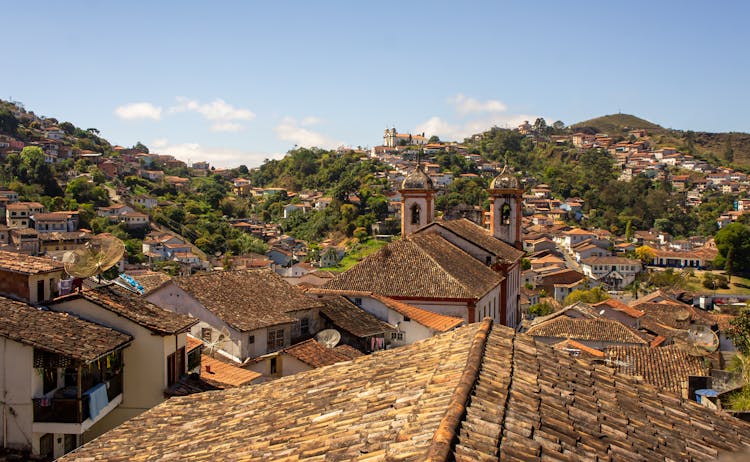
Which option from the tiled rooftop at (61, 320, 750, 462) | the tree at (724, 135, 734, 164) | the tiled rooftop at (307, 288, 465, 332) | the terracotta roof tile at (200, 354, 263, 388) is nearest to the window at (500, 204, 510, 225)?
the tiled rooftop at (307, 288, 465, 332)

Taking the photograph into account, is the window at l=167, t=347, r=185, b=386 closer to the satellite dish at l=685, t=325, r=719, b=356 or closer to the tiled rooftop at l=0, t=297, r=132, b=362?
the tiled rooftop at l=0, t=297, r=132, b=362

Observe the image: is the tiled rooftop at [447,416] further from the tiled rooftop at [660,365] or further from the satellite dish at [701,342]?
the satellite dish at [701,342]

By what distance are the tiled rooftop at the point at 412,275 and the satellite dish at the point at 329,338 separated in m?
4.11

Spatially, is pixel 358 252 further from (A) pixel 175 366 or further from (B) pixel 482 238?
(A) pixel 175 366

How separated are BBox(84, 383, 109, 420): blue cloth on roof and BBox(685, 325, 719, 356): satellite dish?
19.4 metres

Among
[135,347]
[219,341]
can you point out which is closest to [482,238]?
[219,341]

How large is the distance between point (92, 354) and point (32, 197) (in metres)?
85.4

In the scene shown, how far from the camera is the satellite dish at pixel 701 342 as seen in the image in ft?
83.5

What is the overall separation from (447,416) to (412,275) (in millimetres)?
19585

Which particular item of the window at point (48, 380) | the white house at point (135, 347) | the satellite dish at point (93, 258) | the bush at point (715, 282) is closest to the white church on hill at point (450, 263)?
the satellite dish at point (93, 258)

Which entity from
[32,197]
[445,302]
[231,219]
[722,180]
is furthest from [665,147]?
[445,302]

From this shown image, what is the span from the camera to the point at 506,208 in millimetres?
35375

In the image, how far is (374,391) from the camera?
20.0 feet

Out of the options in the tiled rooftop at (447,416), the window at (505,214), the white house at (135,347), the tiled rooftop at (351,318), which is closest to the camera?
the tiled rooftop at (447,416)
